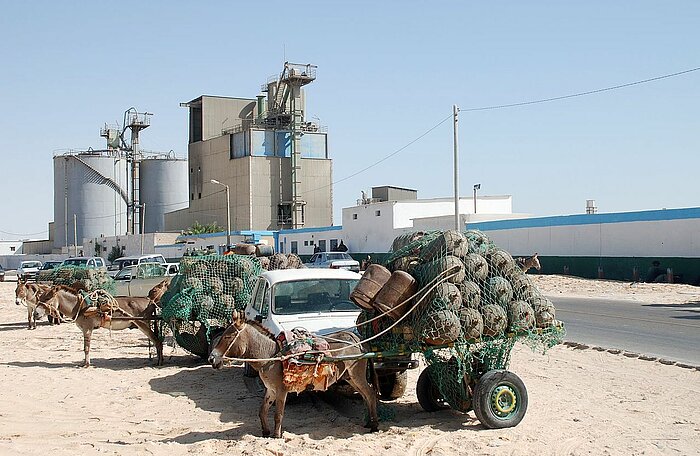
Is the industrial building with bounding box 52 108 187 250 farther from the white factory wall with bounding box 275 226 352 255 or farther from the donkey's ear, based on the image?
the donkey's ear

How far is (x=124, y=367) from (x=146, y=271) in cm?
1415

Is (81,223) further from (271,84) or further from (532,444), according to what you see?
(532,444)

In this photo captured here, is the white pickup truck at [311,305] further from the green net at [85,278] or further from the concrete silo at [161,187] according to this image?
the concrete silo at [161,187]

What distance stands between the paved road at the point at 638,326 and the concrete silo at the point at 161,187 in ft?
244

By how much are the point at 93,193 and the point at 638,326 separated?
279 feet

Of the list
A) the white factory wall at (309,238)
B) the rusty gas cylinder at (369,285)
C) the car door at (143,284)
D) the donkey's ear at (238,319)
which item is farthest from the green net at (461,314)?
the white factory wall at (309,238)

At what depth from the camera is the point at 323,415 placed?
10977mm

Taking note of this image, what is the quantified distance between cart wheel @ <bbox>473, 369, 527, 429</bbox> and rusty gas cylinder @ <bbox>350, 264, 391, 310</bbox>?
168 cm

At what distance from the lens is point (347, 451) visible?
29.2ft

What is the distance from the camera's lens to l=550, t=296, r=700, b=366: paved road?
55.6 feet

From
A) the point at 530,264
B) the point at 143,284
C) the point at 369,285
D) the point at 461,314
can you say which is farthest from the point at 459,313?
the point at 143,284

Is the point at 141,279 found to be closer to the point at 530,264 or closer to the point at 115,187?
the point at 530,264

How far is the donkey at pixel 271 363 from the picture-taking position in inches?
363

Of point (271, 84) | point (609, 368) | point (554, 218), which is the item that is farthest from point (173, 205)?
point (609, 368)
